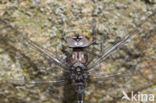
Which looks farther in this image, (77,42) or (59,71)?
(59,71)

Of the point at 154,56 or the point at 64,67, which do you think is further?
the point at 154,56

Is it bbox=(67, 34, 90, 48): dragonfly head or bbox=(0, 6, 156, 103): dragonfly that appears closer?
bbox=(67, 34, 90, 48): dragonfly head

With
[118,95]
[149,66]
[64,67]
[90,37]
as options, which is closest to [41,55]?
[64,67]

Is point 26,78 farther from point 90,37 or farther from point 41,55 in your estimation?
point 90,37

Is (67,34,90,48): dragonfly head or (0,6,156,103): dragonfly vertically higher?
(67,34,90,48): dragonfly head

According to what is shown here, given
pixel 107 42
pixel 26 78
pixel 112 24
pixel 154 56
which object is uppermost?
pixel 112 24

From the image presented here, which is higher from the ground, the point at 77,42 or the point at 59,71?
the point at 77,42

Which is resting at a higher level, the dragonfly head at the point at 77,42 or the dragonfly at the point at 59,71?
the dragonfly head at the point at 77,42

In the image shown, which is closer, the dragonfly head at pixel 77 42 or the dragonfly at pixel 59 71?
the dragonfly head at pixel 77 42

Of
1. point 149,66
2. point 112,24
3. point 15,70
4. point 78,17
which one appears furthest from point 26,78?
point 149,66

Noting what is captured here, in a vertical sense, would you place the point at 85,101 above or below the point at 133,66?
below
